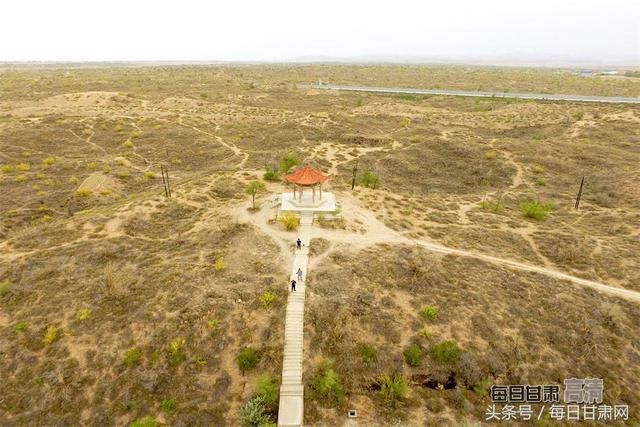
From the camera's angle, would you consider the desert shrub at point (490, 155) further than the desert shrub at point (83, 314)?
Yes

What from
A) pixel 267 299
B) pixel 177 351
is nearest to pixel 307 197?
pixel 267 299

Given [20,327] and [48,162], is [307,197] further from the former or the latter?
[48,162]

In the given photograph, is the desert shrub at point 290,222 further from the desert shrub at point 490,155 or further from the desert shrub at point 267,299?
the desert shrub at point 490,155

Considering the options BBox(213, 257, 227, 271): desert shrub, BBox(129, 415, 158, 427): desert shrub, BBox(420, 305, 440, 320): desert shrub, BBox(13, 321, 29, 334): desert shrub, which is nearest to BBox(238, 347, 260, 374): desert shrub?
BBox(129, 415, 158, 427): desert shrub

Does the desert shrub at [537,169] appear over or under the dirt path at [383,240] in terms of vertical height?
over

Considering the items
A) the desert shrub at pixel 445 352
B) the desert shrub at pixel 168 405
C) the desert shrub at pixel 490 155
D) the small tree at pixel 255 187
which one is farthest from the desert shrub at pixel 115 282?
the desert shrub at pixel 490 155

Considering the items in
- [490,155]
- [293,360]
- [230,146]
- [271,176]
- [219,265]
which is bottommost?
[293,360]

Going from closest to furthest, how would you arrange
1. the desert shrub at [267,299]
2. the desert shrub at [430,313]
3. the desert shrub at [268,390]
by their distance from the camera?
the desert shrub at [268,390], the desert shrub at [267,299], the desert shrub at [430,313]

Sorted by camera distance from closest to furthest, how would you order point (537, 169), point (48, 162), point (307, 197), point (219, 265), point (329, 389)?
point (329, 389) < point (219, 265) < point (307, 197) < point (48, 162) < point (537, 169)
